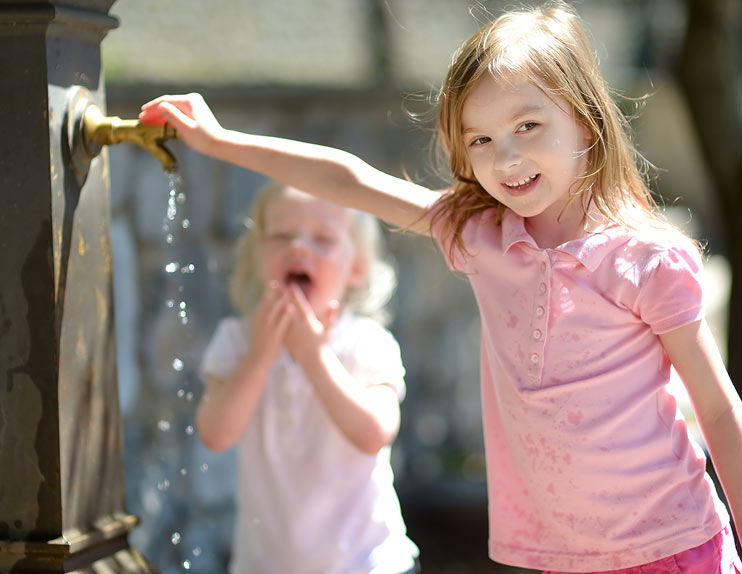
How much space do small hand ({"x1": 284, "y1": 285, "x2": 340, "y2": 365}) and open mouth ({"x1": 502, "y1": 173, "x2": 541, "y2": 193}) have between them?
67cm

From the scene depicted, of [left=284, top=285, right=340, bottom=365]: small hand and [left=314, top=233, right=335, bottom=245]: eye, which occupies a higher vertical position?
[left=314, top=233, right=335, bottom=245]: eye

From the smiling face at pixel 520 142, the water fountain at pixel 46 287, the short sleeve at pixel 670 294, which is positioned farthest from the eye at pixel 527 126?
the water fountain at pixel 46 287

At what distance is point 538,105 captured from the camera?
1.53m

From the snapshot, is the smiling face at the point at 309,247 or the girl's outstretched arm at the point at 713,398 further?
the smiling face at the point at 309,247

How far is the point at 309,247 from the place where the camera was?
227 centimetres

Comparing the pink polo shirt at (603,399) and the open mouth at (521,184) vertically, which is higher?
the open mouth at (521,184)

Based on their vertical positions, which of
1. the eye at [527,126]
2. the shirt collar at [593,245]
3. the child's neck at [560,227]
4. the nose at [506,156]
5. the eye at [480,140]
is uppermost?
the eye at [527,126]

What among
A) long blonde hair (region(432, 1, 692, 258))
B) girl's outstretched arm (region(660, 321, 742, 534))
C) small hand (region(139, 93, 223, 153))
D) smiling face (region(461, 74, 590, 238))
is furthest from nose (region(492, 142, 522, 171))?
small hand (region(139, 93, 223, 153))

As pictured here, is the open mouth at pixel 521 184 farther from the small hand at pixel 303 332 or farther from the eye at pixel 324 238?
the eye at pixel 324 238

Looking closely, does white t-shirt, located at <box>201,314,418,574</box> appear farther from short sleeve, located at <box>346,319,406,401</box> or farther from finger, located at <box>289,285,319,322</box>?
finger, located at <box>289,285,319,322</box>

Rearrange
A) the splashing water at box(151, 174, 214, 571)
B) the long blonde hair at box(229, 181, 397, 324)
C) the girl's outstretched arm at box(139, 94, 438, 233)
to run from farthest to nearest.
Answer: the splashing water at box(151, 174, 214, 571)
the long blonde hair at box(229, 181, 397, 324)
the girl's outstretched arm at box(139, 94, 438, 233)

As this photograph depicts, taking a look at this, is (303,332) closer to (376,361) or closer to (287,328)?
(287,328)

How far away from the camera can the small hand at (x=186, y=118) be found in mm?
1661

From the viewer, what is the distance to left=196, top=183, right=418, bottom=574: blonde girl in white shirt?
83.4 inches
